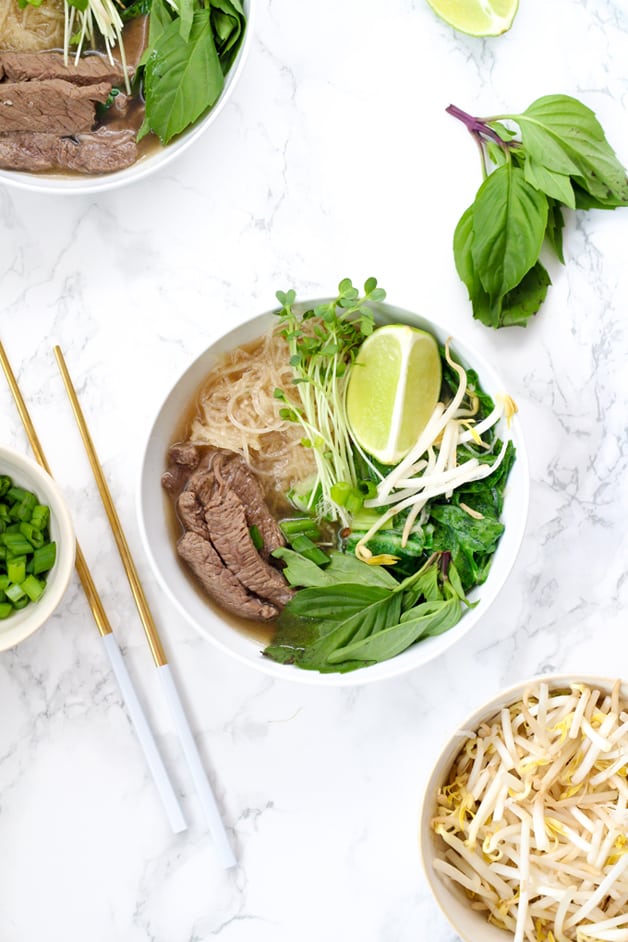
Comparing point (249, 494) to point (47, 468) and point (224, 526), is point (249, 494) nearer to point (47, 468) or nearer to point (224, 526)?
point (224, 526)

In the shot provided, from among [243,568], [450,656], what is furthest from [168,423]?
[450,656]

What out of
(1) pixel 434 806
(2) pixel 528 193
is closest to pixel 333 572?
(1) pixel 434 806

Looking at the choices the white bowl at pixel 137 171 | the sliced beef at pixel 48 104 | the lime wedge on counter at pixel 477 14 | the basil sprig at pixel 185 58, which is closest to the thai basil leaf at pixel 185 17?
the basil sprig at pixel 185 58

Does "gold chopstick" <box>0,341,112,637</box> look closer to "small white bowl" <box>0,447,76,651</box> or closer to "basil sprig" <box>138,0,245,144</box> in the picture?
"small white bowl" <box>0,447,76,651</box>

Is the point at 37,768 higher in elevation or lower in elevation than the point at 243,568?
lower

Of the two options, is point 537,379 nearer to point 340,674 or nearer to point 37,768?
point 340,674

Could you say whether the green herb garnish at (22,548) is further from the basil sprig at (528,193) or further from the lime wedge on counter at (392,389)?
the basil sprig at (528,193)

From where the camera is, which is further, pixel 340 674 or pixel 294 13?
pixel 294 13
